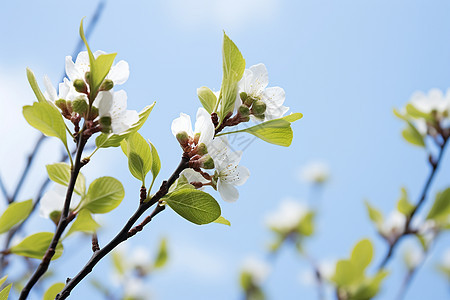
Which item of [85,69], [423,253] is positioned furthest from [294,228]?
[85,69]

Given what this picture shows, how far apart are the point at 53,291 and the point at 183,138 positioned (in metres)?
0.32

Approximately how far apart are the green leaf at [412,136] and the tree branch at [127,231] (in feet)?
3.66

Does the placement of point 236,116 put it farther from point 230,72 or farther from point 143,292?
point 143,292

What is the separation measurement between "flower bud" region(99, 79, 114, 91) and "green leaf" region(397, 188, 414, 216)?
1.29 metres

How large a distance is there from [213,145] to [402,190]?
118 centimetres

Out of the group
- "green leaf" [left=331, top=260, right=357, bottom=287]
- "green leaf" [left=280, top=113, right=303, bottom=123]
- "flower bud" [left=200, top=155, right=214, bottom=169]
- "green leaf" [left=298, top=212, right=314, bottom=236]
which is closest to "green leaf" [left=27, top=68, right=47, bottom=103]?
"flower bud" [left=200, top=155, right=214, bottom=169]

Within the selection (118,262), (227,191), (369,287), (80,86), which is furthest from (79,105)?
(118,262)

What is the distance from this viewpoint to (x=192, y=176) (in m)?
0.62

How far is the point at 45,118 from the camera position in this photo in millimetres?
562

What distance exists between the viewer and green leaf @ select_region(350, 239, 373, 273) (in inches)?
50.6

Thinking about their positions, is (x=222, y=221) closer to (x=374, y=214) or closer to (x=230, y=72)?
(x=230, y=72)

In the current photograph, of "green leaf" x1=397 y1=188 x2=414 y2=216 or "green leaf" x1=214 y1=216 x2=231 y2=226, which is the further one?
"green leaf" x1=397 y1=188 x2=414 y2=216

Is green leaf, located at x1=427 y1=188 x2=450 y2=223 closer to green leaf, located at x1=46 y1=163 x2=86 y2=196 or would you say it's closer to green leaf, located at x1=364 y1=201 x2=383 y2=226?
green leaf, located at x1=364 y1=201 x2=383 y2=226

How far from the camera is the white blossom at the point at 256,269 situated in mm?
2528
